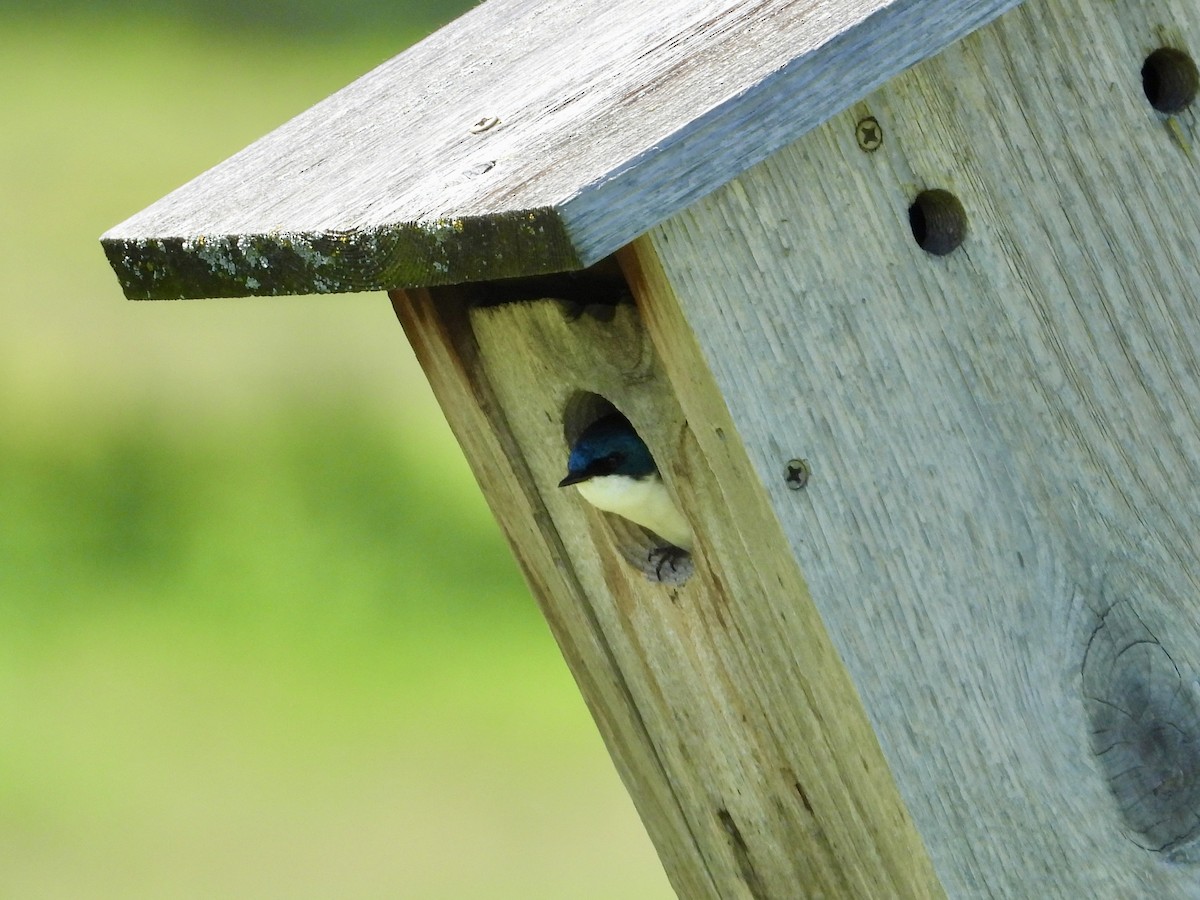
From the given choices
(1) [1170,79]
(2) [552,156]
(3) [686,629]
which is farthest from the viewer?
(3) [686,629]

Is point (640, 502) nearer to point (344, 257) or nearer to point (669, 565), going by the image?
point (669, 565)

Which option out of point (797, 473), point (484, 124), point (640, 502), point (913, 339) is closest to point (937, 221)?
point (913, 339)

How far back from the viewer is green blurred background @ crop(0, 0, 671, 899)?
427cm

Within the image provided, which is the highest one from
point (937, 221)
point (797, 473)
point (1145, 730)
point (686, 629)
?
point (937, 221)

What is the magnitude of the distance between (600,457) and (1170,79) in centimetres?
66

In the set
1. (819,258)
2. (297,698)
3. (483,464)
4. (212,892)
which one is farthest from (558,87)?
(297,698)

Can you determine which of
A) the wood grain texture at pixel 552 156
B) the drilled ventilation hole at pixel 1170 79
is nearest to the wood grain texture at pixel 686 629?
the wood grain texture at pixel 552 156

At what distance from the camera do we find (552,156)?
3.36 feet

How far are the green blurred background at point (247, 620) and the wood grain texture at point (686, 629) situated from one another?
8.69 ft

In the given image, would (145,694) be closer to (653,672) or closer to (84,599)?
(84,599)

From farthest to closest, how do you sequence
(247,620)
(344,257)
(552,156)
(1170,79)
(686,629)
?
(247,620), (686,629), (1170,79), (344,257), (552,156)

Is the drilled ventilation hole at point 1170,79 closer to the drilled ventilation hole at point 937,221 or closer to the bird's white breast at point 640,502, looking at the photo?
the drilled ventilation hole at point 937,221

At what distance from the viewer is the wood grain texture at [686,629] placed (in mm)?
1211

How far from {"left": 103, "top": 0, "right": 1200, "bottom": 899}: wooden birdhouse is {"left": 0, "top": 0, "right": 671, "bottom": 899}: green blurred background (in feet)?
10.1
